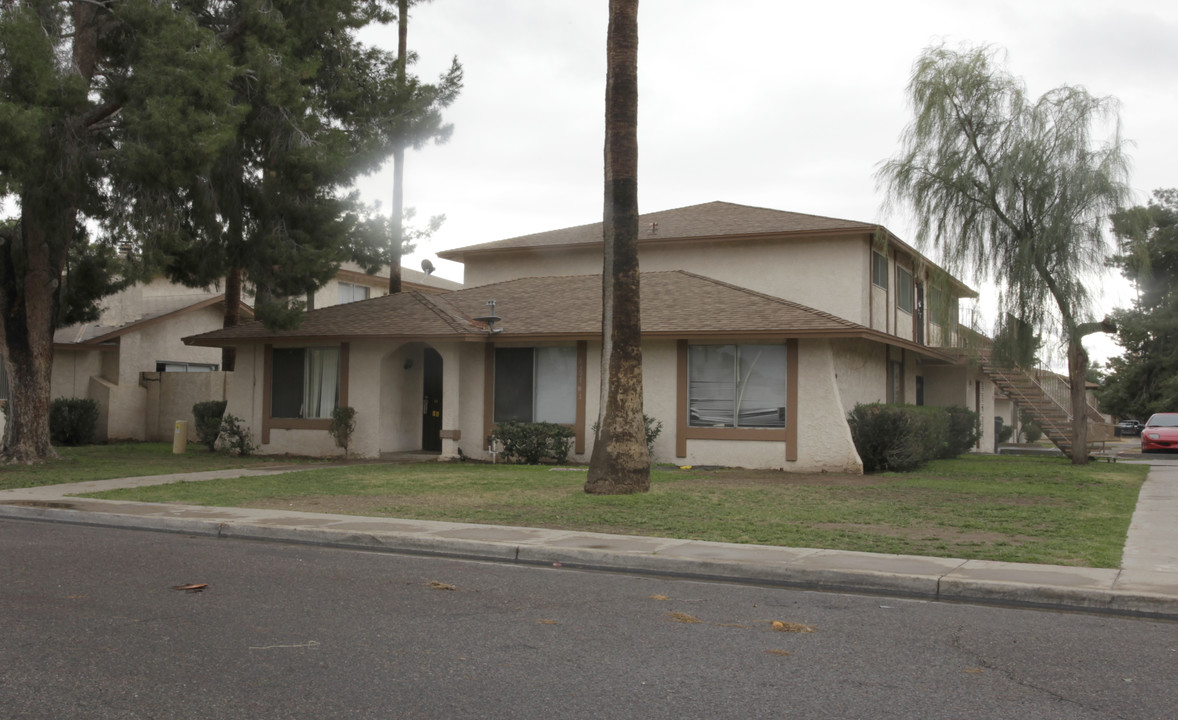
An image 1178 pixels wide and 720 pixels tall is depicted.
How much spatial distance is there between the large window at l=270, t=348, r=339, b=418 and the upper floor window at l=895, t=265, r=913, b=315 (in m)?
14.1

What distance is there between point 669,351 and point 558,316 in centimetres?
274

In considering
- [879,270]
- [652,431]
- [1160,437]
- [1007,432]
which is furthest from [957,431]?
[1007,432]

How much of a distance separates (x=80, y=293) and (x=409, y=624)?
63.6 ft

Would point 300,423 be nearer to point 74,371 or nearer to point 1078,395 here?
point 74,371

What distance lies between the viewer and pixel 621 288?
14062 millimetres

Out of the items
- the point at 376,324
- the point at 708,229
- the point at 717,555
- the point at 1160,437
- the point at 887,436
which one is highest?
the point at 708,229

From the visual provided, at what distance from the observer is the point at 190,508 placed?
12695 millimetres

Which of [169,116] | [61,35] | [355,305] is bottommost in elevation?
[355,305]

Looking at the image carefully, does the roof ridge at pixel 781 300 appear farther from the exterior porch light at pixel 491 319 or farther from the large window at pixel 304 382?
the large window at pixel 304 382

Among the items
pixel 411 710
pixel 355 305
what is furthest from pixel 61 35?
pixel 411 710

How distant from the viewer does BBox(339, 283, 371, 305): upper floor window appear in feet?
127

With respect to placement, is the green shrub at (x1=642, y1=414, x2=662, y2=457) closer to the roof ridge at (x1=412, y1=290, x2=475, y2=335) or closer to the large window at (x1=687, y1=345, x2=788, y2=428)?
the large window at (x1=687, y1=345, x2=788, y2=428)

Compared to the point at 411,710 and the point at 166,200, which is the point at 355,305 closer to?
the point at 166,200

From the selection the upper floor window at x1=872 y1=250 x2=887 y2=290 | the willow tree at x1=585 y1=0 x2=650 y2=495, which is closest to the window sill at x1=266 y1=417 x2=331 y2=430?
the willow tree at x1=585 y1=0 x2=650 y2=495
